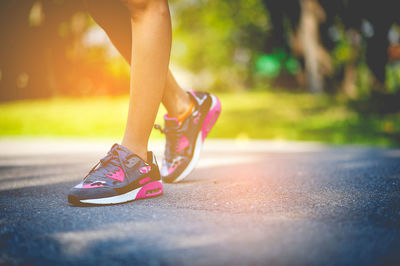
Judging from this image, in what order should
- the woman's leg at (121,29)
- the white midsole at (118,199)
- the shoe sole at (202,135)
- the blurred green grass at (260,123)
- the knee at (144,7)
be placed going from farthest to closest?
the blurred green grass at (260,123) < the shoe sole at (202,135) < the woman's leg at (121,29) < the knee at (144,7) < the white midsole at (118,199)

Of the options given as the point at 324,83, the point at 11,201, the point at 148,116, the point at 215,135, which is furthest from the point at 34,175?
the point at 324,83

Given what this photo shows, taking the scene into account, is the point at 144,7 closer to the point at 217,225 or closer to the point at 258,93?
the point at 217,225

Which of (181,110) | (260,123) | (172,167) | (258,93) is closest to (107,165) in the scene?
(172,167)

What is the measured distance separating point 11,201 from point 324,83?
498 inches

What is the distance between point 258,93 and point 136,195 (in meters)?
14.6

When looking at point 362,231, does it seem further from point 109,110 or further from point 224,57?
point 224,57

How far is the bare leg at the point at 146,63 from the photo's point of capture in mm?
1664

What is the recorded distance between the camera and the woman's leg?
6.10ft

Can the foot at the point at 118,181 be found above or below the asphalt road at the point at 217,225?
above

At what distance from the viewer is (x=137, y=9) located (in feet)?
5.41

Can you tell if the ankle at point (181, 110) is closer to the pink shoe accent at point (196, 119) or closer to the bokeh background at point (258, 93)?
the pink shoe accent at point (196, 119)

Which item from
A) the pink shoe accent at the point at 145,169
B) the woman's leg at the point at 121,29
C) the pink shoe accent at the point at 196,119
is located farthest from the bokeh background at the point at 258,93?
the pink shoe accent at the point at 145,169

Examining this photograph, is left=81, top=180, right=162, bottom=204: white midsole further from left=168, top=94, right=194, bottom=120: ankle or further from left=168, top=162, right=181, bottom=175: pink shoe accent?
left=168, top=94, right=194, bottom=120: ankle

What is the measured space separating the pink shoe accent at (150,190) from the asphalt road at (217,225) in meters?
0.04
